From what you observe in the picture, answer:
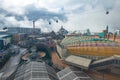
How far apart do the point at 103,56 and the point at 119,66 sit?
13.3 metres

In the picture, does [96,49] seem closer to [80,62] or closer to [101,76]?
[80,62]

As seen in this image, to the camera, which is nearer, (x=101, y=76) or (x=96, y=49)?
(x=101, y=76)

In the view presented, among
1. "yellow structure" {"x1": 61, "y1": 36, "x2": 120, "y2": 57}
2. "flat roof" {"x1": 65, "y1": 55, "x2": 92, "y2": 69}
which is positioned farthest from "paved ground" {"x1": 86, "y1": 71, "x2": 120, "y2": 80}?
"yellow structure" {"x1": 61, "y1": 36, "x2": 120, "y2": 57}

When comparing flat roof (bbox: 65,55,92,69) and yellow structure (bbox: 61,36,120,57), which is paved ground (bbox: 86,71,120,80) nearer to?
flat roof (bbox: 65,55,92,69)

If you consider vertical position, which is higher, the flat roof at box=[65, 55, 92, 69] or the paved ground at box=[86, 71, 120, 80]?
the flat roof at box=[65, 55, 92, 69]

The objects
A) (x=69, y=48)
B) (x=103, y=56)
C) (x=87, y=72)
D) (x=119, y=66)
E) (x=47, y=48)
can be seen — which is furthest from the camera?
(x=47, y=48)

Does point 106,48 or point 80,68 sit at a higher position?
point 106,48

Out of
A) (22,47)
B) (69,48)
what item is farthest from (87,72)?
(22,47)

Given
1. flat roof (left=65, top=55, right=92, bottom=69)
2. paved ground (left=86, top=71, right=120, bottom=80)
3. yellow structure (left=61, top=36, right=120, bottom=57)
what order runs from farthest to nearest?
yellow structure (left=61, top=36, right=120, bottom=57), flat roof (left=65, top=55, right=92, bottom=69), paved ground (left=86, top=71, right=120, bottom=80)

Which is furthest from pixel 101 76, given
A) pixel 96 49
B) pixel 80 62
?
pixel 96 49

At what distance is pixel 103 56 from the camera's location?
7625cm

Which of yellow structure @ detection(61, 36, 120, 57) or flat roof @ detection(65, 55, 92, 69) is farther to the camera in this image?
yellow structure @ detection(61, 36, 120, 57)

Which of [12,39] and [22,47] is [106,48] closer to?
[22,47]

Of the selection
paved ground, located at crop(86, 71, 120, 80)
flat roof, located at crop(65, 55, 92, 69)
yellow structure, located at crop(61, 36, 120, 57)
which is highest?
yellow structure, located at crop(61, 36, 120, 57)
